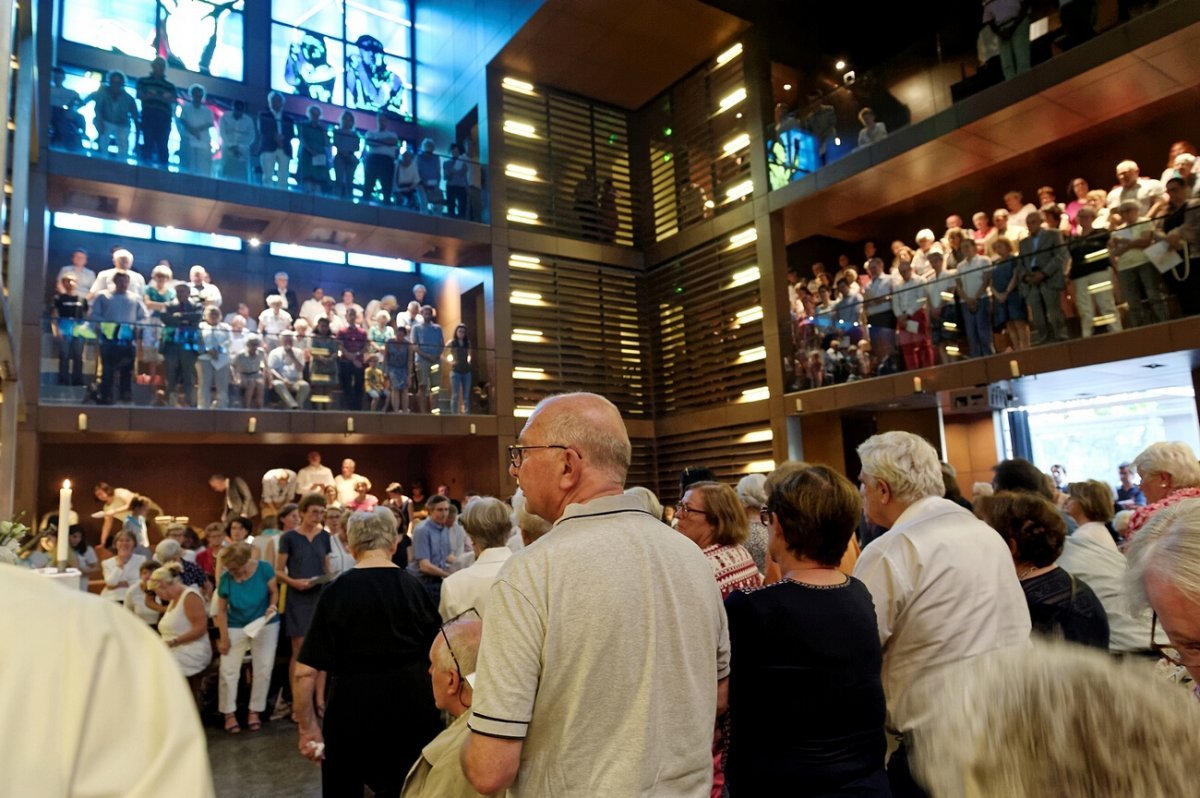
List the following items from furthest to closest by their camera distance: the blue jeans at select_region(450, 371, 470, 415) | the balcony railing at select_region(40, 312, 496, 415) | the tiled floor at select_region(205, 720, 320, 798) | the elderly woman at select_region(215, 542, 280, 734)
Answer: the blue jeans at select_region(450, 371, 470, 415) → the balcony railing at select_region(40, 312, 496, 415) → the elderly woman at select_region(215, 542, 280, 734) → the tiled floor at select_region(205, 720, 320, 798)

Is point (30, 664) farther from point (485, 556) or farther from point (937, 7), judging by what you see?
point (937, 7)

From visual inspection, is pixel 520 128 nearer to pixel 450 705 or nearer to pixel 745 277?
pixel 745 277

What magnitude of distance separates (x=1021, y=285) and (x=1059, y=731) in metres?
10.2


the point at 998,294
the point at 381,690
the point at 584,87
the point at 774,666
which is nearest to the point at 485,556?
the point at 381,690

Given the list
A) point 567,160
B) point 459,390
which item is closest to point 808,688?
point 459,390

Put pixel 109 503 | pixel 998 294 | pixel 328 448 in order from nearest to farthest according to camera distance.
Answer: pixel 998 294
pixel 109 503
pixel 328 448

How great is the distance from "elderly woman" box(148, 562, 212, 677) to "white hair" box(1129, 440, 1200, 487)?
21.4ft

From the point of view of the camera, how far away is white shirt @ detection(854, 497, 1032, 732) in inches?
94.1

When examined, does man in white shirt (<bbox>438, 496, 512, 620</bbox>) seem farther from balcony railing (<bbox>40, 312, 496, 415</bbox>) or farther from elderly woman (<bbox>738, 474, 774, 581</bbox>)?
balcony railing (<bbox>40, 312, 496, 415</bbox>)

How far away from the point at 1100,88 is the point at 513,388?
967 cm

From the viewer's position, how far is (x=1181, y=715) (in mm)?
720

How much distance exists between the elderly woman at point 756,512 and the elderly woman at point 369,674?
5.83ft

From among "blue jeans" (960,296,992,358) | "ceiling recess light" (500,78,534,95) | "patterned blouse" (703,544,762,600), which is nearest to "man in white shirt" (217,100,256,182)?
"ceiling recess light" (500,78,534,95)

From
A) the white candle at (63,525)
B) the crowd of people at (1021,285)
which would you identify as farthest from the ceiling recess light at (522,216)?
the white candle at (63,525)
